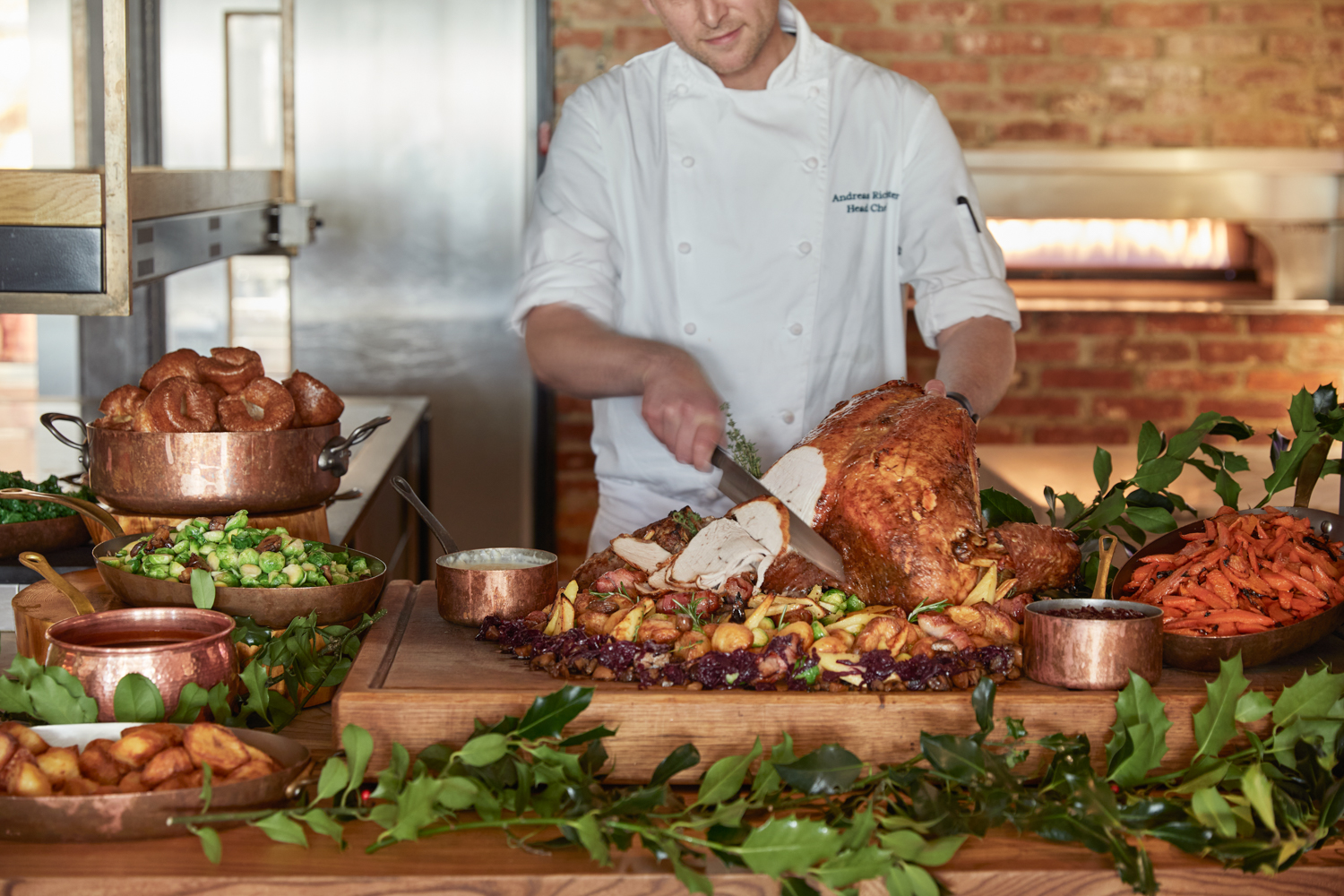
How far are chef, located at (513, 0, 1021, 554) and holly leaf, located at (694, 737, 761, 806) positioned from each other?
1150mm

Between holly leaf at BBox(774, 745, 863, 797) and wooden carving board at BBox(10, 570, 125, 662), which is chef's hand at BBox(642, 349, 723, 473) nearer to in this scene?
holly leaf at BBox(774, 745, 863, 797)

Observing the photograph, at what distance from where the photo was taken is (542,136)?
3668 mm

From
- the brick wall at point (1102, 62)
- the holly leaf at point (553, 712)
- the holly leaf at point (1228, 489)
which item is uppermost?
the brick wall at point (1102, 62)

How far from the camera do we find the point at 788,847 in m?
0.94

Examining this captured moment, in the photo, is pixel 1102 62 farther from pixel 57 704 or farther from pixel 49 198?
pixel 57 704

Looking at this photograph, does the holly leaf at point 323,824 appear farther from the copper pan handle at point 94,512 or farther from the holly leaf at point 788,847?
the copper pan handle at point 94,512

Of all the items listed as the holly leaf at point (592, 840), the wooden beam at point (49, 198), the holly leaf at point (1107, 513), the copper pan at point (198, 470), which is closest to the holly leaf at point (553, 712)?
the holly leaf at point (592, 840)

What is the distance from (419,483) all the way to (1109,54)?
236cm

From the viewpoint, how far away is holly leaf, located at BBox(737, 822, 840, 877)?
3.05 feet

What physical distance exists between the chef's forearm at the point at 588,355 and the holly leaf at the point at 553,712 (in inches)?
26.6

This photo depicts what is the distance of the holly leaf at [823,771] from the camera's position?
1.01 meters

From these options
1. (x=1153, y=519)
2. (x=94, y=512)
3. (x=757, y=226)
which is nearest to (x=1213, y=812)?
(x=1153, y=519)

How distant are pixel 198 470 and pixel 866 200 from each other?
1230 mm

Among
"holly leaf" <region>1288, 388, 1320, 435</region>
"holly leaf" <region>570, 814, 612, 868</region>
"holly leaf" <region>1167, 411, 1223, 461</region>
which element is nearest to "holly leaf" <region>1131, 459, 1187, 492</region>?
"holly leaf" <region>1167, 411, 1223, 461</region>
